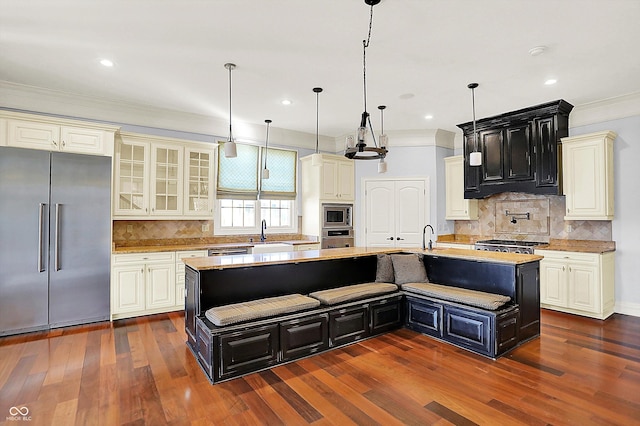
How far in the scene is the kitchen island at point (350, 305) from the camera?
9.75 feet

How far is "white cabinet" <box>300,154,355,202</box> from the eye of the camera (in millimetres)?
6105

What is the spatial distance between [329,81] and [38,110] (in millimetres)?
3714

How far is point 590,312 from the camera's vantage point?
14.2ft

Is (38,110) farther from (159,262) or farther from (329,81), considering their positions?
(329,81)

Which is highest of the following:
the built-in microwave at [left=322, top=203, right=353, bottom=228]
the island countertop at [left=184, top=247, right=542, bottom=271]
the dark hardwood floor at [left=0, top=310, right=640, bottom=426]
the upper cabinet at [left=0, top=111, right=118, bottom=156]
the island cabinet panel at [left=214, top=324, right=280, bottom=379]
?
the upper cabinet at [left=0, top=111, right=118, bottom=156]

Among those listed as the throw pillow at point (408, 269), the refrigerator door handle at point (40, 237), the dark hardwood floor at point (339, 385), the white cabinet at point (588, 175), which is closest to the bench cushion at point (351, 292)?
the throw pillow at point (408, 269)

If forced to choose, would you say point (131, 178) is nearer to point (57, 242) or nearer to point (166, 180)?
point (166, 180)

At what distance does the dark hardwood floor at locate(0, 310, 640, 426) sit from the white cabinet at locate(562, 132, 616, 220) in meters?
1.63

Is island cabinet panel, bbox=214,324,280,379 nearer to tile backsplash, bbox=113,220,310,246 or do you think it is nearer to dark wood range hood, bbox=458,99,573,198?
tile backsplash, bbox=113,220,310,246

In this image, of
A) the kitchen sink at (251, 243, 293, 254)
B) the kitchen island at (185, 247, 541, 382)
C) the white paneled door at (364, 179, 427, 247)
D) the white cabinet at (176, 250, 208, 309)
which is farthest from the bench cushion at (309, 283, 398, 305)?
the white paneled door at (364, 179, 427, 247)

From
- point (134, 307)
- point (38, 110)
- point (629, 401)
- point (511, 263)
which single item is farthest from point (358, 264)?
point (38, 110)

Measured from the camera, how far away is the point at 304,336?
3199mm

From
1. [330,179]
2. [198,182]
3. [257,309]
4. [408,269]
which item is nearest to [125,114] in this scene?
[198,182]

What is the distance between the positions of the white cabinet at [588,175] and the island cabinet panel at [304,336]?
389cm
